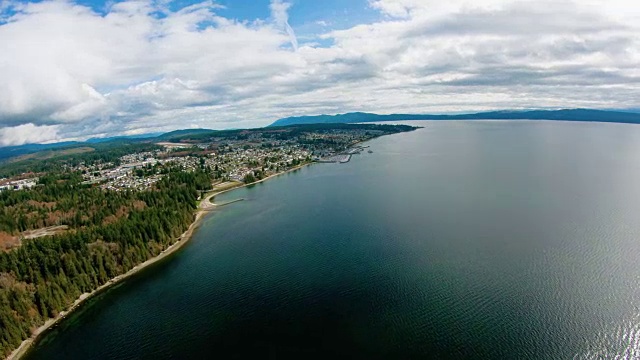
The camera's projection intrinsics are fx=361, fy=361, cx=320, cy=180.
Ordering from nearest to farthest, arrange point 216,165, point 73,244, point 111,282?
point 111,282, point 73,244, point 216,165

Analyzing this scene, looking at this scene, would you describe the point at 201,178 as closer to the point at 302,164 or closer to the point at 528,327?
the point at 302,164

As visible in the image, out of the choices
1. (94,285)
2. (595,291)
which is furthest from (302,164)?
(595,291)

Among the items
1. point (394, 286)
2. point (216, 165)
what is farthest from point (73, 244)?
point (216, 165)

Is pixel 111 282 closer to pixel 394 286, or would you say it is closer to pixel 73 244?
pixel 73 244

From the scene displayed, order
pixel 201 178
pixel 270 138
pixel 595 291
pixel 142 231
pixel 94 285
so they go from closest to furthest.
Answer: pixel 595 291 → pixel 94 285 → pixel 142 231 → pixel 201 178 → pixel 270 138

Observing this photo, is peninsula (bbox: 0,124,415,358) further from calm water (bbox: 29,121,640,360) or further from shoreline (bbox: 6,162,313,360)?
calm water (bbox: 29,121,640,360)
